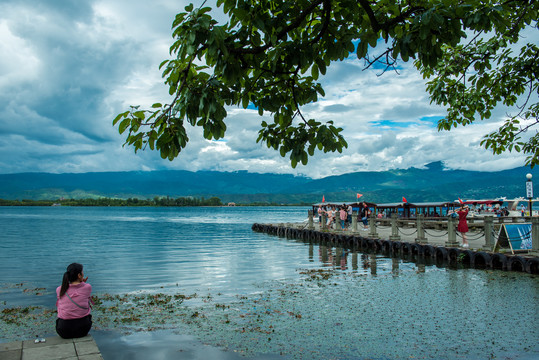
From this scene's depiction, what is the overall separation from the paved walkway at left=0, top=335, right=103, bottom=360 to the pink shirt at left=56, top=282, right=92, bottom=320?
0.57 m

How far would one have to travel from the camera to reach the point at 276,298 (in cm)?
1447

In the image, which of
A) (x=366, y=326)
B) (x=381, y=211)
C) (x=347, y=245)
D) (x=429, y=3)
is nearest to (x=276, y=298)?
(x=366, y=326)

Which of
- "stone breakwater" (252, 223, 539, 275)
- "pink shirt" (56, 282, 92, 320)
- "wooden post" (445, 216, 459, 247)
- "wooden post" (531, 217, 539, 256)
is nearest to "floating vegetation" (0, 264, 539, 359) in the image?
"stone breakwater" (252, 223, 539, 275)

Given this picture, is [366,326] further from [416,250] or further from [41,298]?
[416,250]

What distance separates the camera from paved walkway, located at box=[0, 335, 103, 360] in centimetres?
666

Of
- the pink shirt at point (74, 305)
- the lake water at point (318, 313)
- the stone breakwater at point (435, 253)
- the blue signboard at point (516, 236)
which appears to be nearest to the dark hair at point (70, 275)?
the pink shirt at point (74, 305)

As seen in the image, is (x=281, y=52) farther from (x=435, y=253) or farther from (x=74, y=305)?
(x=435, y=253)

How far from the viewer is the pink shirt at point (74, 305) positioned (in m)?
8.09

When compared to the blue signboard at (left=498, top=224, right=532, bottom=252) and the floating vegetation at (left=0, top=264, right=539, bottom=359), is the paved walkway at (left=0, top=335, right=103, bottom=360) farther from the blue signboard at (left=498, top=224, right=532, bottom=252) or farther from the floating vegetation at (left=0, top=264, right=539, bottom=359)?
the blue signboard at (left=498, top=224, right=532, bottom=252)

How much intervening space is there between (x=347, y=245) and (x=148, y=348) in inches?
1088

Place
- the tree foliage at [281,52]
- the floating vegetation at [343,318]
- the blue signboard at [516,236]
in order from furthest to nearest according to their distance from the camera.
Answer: the blue signboard at [516,236]
the floating vegetation at [343,318]
the tree foliage at [281,52]

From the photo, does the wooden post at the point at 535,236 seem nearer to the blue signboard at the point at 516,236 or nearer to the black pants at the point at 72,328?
the blue signboard at the point at 516,236

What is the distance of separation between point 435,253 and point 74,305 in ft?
70.3

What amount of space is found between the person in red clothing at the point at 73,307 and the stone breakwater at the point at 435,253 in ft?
59.7
